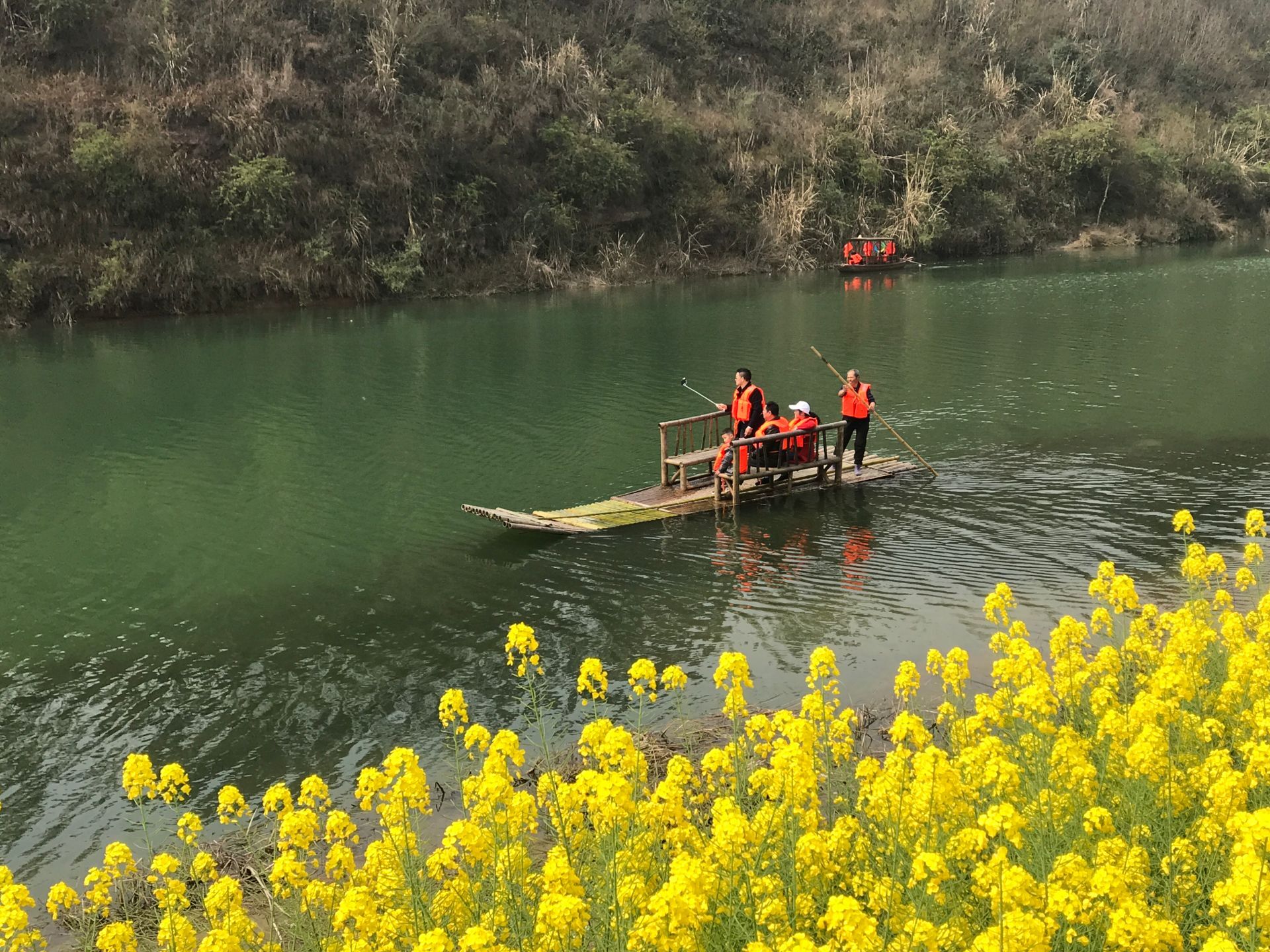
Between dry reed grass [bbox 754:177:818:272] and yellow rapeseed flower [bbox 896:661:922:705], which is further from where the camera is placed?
dry reed grass [bbox 754:177:818:272]

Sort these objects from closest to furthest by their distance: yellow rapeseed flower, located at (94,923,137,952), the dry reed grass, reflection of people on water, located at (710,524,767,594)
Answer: yellow rapeseed flower, located at (94,923,137,952) < reflection of people on water, located at (710,524,767,594) < the dry reed grass

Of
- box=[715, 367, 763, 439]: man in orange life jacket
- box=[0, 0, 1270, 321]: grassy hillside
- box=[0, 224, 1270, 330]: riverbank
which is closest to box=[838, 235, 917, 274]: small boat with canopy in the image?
box=[0, 224, 1270, 330]: riverbank

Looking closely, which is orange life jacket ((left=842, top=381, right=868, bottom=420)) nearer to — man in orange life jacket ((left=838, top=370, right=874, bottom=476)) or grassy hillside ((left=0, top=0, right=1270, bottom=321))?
man in orange life jacket ((left=838, top=370, right=874, bottom=476))

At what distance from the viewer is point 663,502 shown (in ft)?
56.4

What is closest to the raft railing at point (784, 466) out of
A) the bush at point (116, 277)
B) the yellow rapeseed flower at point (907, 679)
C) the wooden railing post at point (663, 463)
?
the wooden railing post at point (663, 463)

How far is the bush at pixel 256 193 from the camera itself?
152 feet

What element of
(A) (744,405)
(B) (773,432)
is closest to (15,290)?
(A) (744,405)

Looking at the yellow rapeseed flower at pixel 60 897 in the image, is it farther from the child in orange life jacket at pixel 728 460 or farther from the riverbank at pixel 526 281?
the riverbank at pixel 526 281

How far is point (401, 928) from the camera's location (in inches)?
212

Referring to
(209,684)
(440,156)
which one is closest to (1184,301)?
(440,156)

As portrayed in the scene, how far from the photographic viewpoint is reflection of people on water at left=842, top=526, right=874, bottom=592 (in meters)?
14.1

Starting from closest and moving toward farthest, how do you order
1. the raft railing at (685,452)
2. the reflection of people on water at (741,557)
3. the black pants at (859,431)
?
the reflection of people on water at (741,557) < the raft railing at (685,452) < the black pants at (859,431)

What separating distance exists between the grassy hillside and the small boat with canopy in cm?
296

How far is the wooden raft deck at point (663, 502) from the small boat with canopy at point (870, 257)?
3760 cm
